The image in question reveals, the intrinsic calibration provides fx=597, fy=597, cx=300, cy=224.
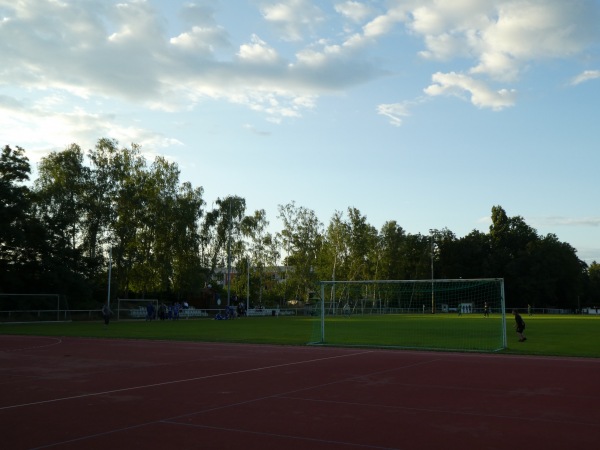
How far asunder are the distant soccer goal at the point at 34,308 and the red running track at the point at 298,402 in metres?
27.9

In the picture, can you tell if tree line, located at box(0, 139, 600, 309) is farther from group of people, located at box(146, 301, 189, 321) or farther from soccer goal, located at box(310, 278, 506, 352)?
soccer goal, located at box(310, 278, 506, 352)

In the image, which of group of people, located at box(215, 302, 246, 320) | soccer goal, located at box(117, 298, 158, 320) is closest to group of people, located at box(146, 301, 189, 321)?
soccer goal, located at box(117, 298, 158, 320)

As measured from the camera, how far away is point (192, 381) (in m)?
13.9

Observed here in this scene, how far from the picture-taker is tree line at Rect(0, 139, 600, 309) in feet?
175

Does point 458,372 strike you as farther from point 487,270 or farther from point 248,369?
point 487,270

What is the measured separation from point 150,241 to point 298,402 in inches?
2141

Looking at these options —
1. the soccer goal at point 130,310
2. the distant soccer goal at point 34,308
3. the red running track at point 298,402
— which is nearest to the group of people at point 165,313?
the soccer goal at point 130,310

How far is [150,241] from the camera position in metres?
63.2

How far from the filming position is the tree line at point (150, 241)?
5331 centimetres

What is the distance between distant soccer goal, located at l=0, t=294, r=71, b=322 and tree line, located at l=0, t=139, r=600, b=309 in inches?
133

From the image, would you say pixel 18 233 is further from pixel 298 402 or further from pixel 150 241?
pixel 298 402

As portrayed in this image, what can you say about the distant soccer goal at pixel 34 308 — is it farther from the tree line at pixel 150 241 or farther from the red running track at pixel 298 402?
the red running track at pixel 298 402

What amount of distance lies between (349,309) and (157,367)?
4573 centimetres

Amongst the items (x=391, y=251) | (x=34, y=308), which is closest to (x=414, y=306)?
(x=34, y=308)
